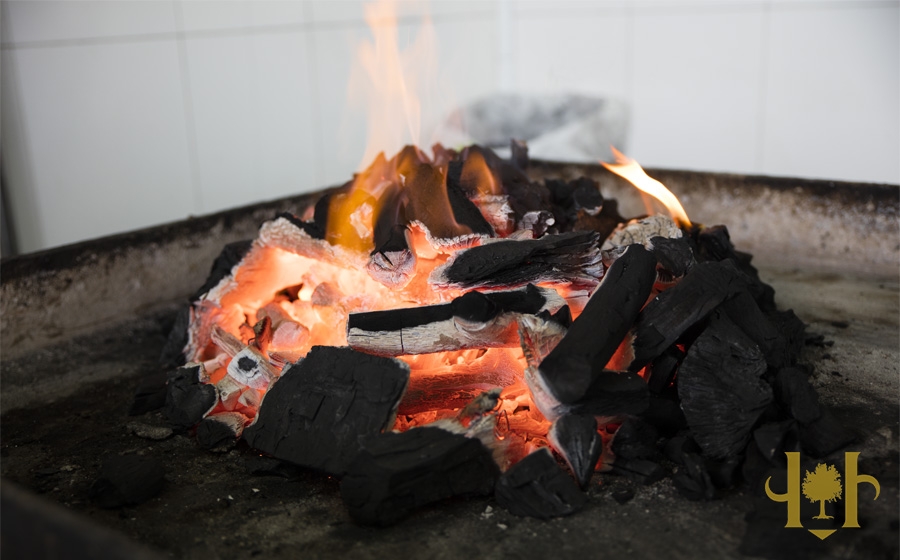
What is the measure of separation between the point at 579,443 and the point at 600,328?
0.30 metres

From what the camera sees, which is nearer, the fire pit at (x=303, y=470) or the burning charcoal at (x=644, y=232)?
the fire pit at (x=303, y=470)

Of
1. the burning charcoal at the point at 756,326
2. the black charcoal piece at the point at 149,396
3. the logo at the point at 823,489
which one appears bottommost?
the black charcoal piece at the point at 149,396

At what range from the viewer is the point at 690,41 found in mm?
4012

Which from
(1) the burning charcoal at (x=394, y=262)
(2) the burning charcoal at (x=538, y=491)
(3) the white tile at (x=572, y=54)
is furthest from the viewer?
(3) the white tile at (x=572, y=54)

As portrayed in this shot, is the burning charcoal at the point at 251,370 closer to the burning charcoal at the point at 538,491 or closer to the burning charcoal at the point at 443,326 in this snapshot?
the burning charcoal at the point at 443,326

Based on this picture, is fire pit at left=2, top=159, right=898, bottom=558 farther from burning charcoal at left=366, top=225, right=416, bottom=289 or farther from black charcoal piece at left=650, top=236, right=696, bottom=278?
burning charcoal at left=366, top=225, right=416, bottom=289

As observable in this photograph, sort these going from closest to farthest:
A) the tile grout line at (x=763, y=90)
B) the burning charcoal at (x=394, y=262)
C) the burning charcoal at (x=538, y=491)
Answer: the burning charcoal at (x=538, y=491) < the burning charcoal at (x=394, y=262) < the tile grout line at (x=763, y=90)

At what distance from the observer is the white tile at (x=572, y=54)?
4363 mm

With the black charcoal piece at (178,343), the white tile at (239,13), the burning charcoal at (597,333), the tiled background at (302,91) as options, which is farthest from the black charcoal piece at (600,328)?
the white tile at (239,13)

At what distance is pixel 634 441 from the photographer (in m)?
1.83

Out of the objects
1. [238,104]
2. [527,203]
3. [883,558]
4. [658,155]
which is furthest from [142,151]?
[883,558]

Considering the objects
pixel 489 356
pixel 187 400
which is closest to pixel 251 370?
pixel 187 400

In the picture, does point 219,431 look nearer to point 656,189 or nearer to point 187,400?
point 187,400

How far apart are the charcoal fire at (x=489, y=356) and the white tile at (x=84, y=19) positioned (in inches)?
64.9
